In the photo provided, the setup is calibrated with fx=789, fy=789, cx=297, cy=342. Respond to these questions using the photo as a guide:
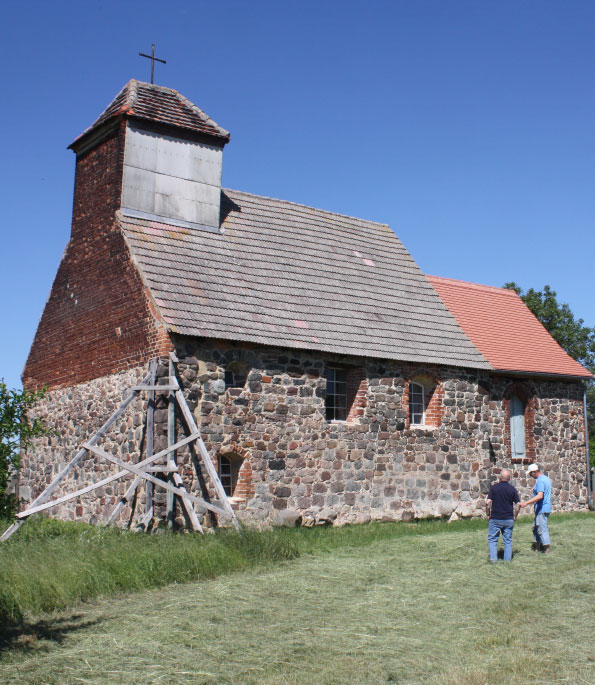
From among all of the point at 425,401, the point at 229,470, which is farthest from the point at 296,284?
the point at 229,470

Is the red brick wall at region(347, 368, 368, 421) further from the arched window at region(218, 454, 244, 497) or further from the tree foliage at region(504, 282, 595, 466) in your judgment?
the tree foliage at region(504, 282, 595, 466)

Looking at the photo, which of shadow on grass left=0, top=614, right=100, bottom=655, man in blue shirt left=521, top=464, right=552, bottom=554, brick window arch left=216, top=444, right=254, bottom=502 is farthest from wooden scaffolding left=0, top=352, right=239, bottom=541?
man in blue shirt left=521, top=464, right=552, bottom=554

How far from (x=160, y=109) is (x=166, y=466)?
27.1 feet

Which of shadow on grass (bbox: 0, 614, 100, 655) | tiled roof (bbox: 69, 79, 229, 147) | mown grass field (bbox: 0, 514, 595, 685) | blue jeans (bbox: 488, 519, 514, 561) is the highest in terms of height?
tiled roof (bbox: 69, 79, 229, 147)

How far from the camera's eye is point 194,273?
16156 millimetres

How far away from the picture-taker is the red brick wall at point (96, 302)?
15453 millimetres

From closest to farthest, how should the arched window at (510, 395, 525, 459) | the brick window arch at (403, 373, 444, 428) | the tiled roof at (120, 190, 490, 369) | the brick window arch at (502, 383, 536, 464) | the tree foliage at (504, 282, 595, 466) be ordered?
the tiled roof at (120, 190, 490, 369), the brick window arch at (403, 373, 444, 428), the brick window arch at (502, 383, 536, 464), the arched window at (510, 395, 525, 459), the tree foliage at (504, 282, 595, 466)

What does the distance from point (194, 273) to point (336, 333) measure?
3335 millimetres

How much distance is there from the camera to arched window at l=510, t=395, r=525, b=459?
2069 centimetres

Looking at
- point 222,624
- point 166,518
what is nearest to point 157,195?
point 166,518

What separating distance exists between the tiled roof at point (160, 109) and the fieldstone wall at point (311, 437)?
5654mm

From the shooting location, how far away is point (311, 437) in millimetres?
16125

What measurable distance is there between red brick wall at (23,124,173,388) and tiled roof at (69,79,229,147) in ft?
2.06

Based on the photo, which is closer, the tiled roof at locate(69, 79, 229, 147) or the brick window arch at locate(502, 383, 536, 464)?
the tiled roof at locate(69, 79, 229, 147)
